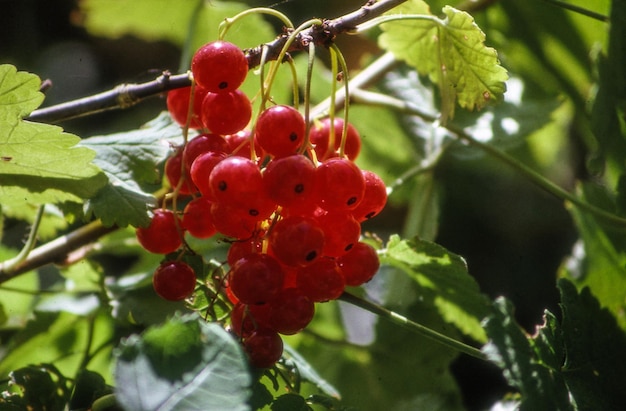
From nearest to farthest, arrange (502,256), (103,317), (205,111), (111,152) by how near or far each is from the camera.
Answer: (205,111), (111,152), (103,317), (502,256)

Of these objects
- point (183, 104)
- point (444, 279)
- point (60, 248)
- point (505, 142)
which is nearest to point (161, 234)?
point (183, 104)

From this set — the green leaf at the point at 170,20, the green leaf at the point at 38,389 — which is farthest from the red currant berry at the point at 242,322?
the green leaf at the point at 170,20

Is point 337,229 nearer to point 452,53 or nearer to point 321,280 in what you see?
point 321,280

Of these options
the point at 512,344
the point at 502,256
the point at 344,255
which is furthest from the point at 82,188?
the point at 502,256

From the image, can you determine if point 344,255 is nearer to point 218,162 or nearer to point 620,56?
point 218,162

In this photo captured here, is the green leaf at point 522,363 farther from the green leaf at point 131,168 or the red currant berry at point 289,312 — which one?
the green leaf at point 131,168

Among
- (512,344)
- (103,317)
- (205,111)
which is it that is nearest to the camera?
(512,344)

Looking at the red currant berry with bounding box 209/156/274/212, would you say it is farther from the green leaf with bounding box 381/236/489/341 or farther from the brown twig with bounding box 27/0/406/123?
the green leaf with bounding box 381/236/489/341
